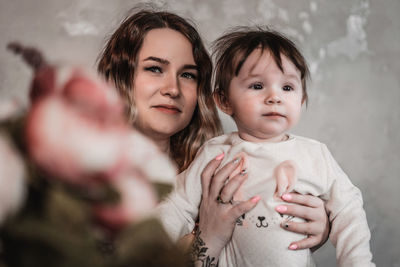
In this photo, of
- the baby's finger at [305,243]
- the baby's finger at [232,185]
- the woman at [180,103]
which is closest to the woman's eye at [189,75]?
the woman at [180,103]

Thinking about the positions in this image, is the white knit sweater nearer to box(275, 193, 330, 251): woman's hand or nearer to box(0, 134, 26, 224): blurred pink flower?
box(275, 193, 330, 251): woman's hand

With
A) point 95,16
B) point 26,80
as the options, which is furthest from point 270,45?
point 26,80

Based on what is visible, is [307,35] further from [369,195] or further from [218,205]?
[218,205]

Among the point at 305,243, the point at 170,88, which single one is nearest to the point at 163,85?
the point at 170,88

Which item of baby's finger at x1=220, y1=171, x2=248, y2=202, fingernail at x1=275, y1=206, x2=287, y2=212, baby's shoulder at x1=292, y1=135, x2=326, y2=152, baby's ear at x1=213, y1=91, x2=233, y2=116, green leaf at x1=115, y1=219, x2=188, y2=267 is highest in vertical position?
baby's ear at x1=213, y1=91, x2=233, y2=116

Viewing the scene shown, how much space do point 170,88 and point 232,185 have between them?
0.42m

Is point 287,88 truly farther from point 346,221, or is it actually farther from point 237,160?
point 346,221

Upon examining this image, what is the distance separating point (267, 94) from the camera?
3.95 feet

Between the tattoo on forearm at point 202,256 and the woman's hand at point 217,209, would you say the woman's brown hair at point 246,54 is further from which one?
the tattoo on forearm at point 202,256

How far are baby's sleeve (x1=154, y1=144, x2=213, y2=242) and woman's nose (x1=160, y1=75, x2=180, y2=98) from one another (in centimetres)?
22

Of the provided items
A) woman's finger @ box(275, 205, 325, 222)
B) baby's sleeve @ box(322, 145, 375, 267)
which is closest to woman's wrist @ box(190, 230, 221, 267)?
woman's finger @ box(275, 205, 325, 222)

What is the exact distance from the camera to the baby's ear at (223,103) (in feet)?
4.45

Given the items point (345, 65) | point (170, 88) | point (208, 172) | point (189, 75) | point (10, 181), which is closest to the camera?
point (10, 181)

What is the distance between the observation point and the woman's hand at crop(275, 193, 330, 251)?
3.84ft
